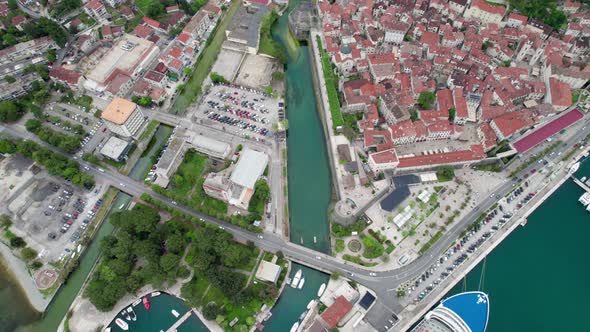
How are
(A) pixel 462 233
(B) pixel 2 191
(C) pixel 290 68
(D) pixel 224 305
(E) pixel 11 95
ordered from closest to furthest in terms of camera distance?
(D) pixel 224 305 → (A) pixel 462 233 → (B) pixel 2 191 → (E) pixel 11 95 → (C) pixel 290 68

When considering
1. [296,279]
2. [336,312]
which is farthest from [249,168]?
[336,312]

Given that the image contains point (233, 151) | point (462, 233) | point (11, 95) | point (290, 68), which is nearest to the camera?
point (462, 233)

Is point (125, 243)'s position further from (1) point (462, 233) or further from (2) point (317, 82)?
(1) point (462, 233)

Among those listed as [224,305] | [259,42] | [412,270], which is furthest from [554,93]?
[224,305]

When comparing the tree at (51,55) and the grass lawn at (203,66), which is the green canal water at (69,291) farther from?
the tree at (51,55)

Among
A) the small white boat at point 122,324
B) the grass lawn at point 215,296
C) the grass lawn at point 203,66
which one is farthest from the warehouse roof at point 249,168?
the small white boat at point 122,324

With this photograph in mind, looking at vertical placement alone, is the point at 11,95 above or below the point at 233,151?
below
